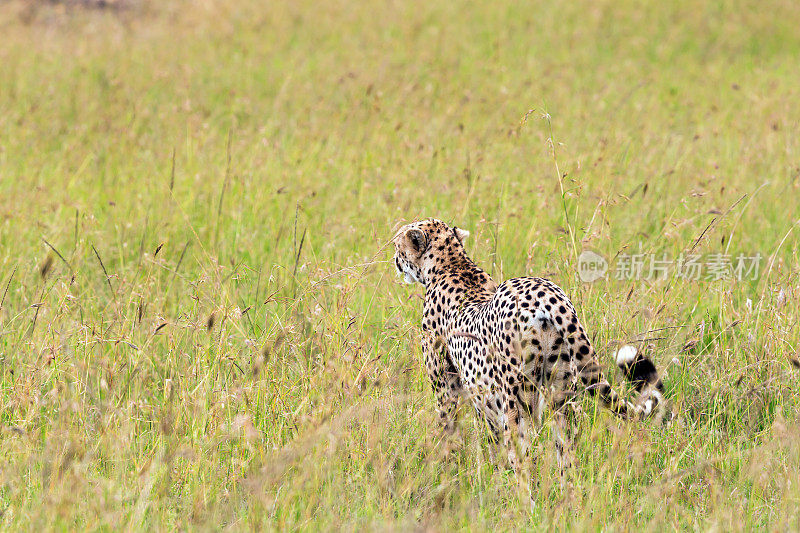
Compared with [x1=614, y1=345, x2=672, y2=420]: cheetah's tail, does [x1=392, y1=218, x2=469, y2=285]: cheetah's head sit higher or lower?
higher

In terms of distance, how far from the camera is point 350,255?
446cm

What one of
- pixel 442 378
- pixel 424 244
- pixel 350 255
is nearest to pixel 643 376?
pixel 442 378

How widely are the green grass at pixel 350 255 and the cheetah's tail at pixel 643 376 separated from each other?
119mm

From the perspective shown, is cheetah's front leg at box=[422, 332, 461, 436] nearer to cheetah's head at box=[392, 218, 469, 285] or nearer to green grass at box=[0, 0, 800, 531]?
green grass at box=[0, 0, 800, 531]

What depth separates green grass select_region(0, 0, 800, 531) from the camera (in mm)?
2652

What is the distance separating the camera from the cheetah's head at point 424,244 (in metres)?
3.54

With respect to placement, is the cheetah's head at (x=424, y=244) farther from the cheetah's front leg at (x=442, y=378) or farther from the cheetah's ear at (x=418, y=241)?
the cheetah's front leg at (x=442, y=378)

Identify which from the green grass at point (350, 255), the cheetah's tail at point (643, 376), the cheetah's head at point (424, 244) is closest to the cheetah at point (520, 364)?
the cheetah's tail at point (643, 376)

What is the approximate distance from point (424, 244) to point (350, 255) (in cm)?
95

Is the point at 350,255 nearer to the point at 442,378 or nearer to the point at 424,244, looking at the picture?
the point at 424,244

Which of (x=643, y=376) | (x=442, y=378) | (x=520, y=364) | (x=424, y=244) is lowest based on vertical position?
(x=442, y=378)

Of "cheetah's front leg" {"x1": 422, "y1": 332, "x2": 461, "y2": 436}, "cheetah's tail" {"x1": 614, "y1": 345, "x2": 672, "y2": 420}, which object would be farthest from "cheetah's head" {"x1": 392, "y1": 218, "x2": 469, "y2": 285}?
"cheetah's tail" {"x1": 614, "y1": 345, "x2": 672, "y2": 420}

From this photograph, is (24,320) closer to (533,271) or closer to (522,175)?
(533,271)

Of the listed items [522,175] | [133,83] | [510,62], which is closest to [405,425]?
[522,175]
